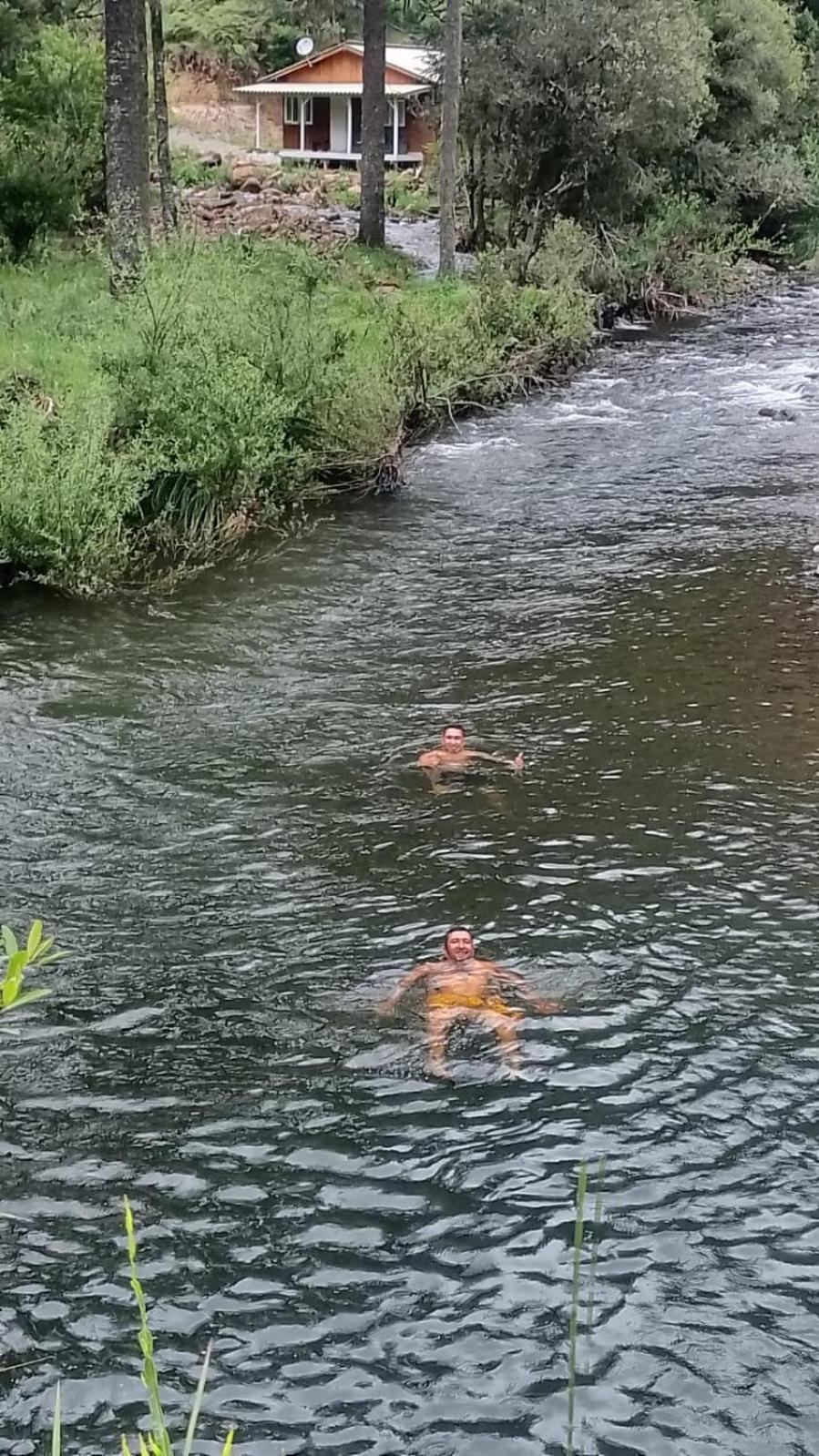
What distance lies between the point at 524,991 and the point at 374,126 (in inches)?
1164

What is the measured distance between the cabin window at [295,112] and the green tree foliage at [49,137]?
37889mm

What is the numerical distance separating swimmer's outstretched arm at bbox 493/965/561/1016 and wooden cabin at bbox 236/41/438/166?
59712 mm

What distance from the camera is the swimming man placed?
11.6 metres

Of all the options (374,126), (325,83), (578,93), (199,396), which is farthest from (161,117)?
(325,83)

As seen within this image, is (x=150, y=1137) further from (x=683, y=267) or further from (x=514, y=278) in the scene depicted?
(x=683, y=267)

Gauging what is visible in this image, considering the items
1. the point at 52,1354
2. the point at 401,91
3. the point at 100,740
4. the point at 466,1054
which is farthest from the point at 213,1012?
the point at 401,91

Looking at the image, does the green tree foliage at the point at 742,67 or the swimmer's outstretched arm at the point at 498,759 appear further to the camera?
the green tree foliage at the point at 742,67

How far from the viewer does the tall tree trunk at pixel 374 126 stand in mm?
32531

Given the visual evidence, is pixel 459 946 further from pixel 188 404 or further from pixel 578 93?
pixel 578 93

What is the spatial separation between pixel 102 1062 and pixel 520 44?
29.2 meters

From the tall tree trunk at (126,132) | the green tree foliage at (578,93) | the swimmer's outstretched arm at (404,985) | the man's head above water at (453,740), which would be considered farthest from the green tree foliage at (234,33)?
the swimmer's outstretched arm at (404,985)

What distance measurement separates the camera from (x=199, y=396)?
663 inches

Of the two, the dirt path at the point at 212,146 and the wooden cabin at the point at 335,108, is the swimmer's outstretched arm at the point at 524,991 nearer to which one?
the dirt path at the point at 212,146

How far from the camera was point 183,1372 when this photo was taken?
6008 millimetres
